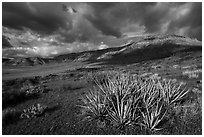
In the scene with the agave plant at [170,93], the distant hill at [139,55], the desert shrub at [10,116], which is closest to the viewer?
the desert shrub at [10,116]

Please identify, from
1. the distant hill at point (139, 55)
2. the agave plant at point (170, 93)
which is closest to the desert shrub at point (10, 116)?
the agave plant at point (170, 93)

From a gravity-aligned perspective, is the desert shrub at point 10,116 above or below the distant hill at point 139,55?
below

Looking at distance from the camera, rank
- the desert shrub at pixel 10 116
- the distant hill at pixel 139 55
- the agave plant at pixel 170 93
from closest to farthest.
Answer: the desert shrub at pixel 10 116, the agave plant at pixel 170 93, the distant hill at pixel 139 55

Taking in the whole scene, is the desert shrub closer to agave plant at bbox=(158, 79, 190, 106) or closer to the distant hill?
agave plant at bbox=(158, 79, 190, 106)

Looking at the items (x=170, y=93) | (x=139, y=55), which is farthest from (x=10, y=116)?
(x=139, y=55)

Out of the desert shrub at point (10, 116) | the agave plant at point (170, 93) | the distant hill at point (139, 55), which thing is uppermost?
the distant hill at point (139, 55)

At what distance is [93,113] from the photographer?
5.91 m

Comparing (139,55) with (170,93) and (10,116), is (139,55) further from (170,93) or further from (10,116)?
(10,116)

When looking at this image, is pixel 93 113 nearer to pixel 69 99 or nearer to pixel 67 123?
pixel 67 123

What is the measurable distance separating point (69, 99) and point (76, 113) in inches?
86.8

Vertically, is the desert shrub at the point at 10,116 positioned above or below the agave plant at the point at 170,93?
below

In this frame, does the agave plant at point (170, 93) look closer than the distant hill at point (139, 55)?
Yes

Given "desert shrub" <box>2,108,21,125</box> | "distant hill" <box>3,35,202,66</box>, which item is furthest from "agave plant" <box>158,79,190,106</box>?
"distant hill" <box>3,35,202,66</box>

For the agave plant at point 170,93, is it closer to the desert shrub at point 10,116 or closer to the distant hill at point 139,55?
the desert shrub at point 10,116
